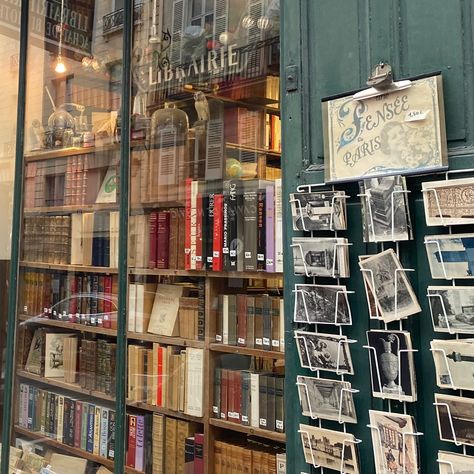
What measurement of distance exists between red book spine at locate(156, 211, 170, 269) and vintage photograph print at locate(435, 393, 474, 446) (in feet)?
5.22

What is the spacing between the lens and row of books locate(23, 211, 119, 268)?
9.87 ft

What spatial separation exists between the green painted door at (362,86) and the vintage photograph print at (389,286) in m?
0.03

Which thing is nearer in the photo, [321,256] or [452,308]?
[452,308]

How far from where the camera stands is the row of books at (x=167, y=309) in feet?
8.52

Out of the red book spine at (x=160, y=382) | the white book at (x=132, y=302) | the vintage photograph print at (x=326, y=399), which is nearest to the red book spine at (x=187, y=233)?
the white book at (x=132, y=302)

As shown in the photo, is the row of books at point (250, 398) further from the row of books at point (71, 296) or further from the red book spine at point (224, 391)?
the row of books at point (71, 296)

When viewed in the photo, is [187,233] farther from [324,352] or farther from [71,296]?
[324,352]

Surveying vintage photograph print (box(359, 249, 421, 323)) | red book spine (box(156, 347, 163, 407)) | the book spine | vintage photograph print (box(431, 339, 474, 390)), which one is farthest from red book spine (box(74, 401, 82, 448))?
vintage photograph print (box(431, 339, 474, 390))

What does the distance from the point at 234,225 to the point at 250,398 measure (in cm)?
73

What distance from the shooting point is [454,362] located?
54.6 inches

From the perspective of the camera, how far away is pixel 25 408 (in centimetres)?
334

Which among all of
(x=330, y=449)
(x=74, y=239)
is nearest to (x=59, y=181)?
(x=74, y=239)

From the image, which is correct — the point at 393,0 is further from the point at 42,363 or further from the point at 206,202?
the point at 42,363

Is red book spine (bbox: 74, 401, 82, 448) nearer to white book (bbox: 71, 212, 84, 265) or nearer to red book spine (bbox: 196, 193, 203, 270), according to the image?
white book (bbox: 71, 212, 84, 265)
